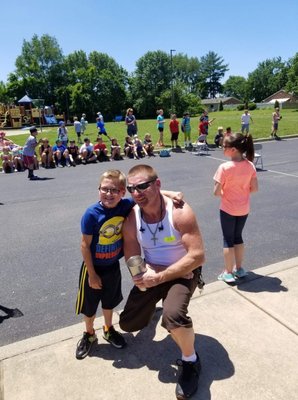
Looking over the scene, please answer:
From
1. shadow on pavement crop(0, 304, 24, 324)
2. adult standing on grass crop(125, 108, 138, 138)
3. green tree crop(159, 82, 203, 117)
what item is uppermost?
green tree crop(159, 82, 203, 117)

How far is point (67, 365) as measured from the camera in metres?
2.68

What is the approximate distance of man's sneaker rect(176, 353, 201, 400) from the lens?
2.31m

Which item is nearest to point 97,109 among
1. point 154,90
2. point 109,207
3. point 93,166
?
point 154,90

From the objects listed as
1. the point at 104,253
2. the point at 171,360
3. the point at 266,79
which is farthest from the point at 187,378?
the point at 266,79

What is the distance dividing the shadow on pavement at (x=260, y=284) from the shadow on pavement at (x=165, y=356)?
978 mm

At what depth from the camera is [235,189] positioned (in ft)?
12.2

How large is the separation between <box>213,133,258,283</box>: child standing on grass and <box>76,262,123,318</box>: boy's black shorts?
1524 millimetres

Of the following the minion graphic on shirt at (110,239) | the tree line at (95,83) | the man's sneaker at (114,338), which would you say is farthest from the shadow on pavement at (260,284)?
the tree line at (95,83)

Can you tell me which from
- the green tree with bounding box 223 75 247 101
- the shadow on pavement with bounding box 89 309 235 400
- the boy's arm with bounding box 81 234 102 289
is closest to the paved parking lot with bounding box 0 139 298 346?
the shadow on pavement with bounding box 89 309 235 400

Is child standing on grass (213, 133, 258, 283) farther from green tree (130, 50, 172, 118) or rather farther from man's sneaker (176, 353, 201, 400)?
green tree (130, 50, 172, 118)

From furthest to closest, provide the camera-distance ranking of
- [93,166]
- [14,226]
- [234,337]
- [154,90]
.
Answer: [154,90] < [93,166] < [14,226] < [234,337]

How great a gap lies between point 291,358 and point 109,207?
190cm

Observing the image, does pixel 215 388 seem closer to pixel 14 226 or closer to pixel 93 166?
pixel 14 226

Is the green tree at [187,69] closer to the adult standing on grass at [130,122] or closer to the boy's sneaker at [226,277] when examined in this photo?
the adult standing on grass at [130,122]
